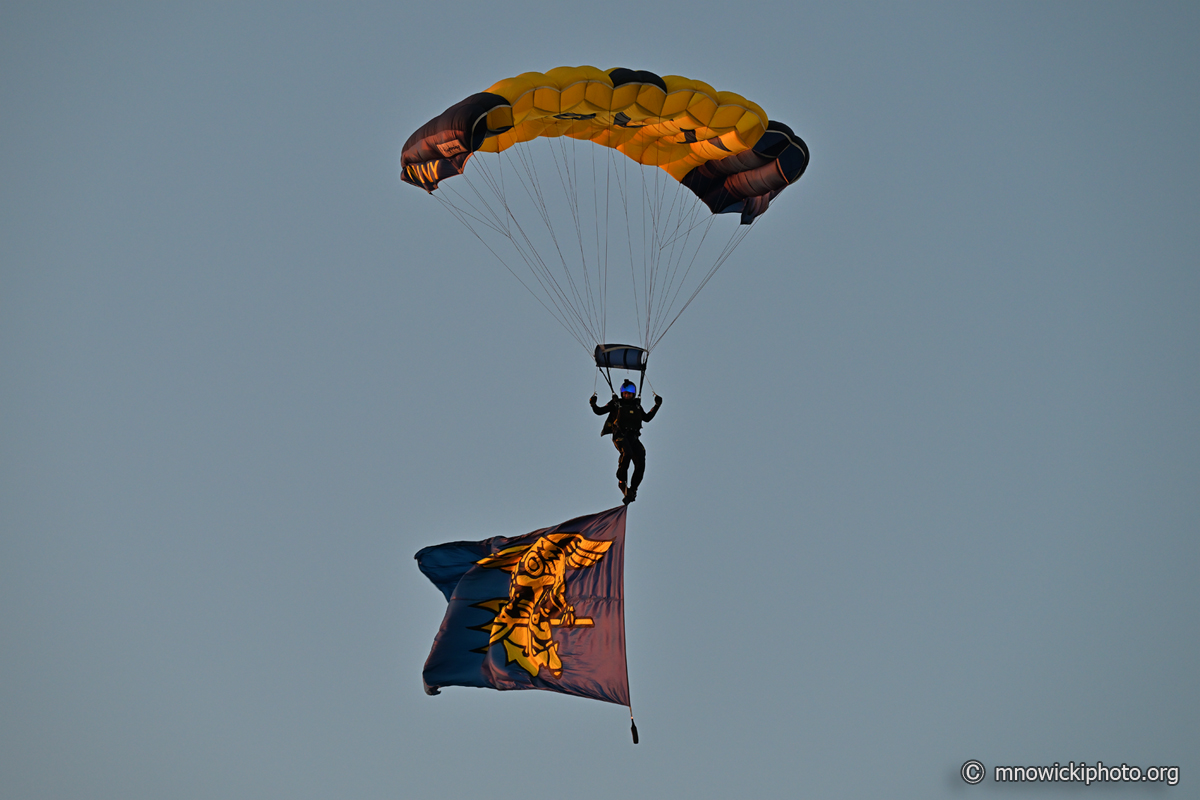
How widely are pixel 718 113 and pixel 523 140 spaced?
9.22 feet

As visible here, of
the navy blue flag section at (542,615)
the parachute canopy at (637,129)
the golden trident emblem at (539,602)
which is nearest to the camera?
the parachute canopy at (637,129)

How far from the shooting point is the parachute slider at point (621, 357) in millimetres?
15619

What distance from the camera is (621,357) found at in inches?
617

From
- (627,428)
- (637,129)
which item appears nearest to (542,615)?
(627,428)

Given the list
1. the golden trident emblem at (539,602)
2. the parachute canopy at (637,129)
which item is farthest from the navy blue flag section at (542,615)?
the parachute canopy at (637,129)

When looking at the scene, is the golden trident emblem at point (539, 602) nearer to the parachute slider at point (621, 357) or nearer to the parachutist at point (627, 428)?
the parachutist at point (627, 428)

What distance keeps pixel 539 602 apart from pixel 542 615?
0.59ft

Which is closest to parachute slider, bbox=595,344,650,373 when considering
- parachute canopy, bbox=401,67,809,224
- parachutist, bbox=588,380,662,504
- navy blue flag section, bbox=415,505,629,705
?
parachutist, bbox=588,380,662,504

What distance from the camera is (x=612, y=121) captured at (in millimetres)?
15719

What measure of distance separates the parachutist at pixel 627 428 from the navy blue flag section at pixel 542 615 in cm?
50

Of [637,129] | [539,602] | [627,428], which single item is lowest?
[539,602]

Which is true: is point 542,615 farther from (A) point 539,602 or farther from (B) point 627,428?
(B) point 627,428

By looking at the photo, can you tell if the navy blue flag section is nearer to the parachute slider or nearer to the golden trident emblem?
the golden trident emblem

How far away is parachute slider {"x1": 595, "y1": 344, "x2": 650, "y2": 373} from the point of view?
615 inches
